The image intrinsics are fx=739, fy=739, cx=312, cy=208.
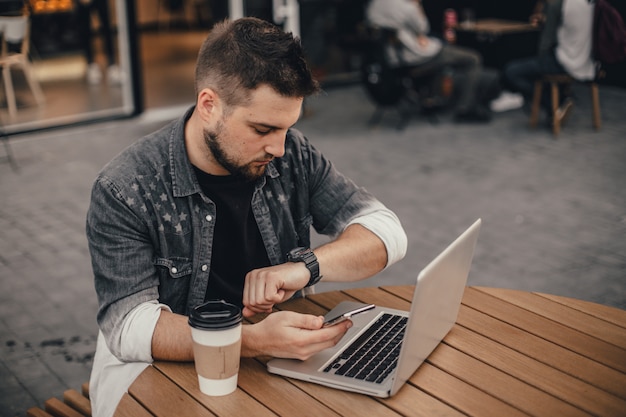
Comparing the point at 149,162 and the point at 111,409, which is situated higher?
the point at 149,162

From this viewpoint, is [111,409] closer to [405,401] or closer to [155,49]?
[405,401]

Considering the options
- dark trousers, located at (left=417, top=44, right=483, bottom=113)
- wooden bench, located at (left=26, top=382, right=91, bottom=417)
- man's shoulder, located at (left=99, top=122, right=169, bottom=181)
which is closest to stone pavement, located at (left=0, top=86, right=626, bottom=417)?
dark trousers, located at (left=417, top=44, right=483, bottom=113)

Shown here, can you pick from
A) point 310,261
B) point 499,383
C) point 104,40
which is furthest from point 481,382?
point 104,40

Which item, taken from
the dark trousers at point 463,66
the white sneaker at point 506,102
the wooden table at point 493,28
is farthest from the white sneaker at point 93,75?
the white sneaker at point 506,102

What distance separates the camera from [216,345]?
140 centimetres

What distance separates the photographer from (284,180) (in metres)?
2.00

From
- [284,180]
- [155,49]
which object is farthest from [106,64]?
[284,180]

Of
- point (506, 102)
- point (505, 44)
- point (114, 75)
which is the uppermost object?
point (505, 44)

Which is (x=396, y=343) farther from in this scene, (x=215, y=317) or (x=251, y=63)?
(x=251, y=63)

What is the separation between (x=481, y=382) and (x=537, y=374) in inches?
5.2

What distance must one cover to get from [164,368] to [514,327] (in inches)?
32.4

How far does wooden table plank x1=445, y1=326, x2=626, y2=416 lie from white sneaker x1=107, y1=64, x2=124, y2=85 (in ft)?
23.8

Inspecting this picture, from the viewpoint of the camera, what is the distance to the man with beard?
1.58 metres

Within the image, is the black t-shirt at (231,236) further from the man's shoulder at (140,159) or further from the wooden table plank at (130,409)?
the wooden table plank at (130,409)
